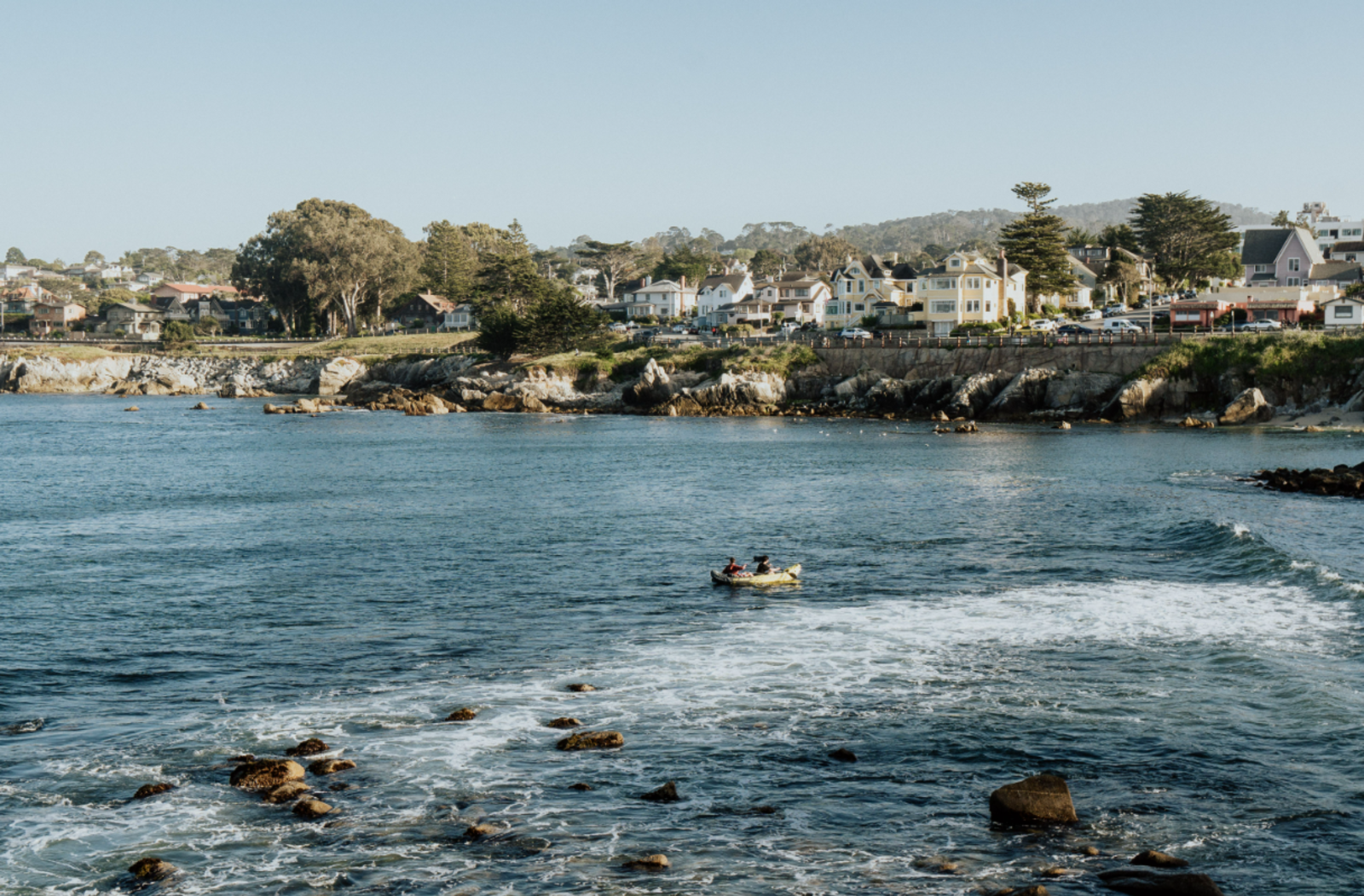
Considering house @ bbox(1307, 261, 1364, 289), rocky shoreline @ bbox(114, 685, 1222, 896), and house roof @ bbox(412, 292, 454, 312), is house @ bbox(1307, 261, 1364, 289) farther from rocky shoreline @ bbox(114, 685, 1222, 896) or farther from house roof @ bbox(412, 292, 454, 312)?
rocky shoreline @ bbox(114, 685, 1222, 896)

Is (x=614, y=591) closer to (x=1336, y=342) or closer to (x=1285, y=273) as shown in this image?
(x=1336, y=342)

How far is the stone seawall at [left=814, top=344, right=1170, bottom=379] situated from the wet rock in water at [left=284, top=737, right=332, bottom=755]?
254 feet

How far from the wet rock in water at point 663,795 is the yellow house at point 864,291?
105m

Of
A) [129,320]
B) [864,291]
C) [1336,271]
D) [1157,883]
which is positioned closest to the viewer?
[1157,883]

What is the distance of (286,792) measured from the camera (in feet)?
55.2

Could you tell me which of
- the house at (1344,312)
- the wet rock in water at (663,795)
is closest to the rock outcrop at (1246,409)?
the house at (1344,312)

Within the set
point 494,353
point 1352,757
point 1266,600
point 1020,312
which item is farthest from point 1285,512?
point 494,353

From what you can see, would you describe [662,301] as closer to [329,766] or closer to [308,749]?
[308,749]

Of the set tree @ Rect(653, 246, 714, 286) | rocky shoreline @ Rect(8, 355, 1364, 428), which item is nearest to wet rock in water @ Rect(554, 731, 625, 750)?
rocky shoreline @ Rect(8, 355, 1364, 428)

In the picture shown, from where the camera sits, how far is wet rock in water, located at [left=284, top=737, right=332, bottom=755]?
726 inches

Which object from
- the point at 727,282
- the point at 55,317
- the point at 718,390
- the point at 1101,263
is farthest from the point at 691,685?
the point at 55,317

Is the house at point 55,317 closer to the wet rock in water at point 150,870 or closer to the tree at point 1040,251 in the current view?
the tree at point 1040,251

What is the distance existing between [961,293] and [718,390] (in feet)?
100

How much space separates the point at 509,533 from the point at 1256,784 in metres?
28.6
